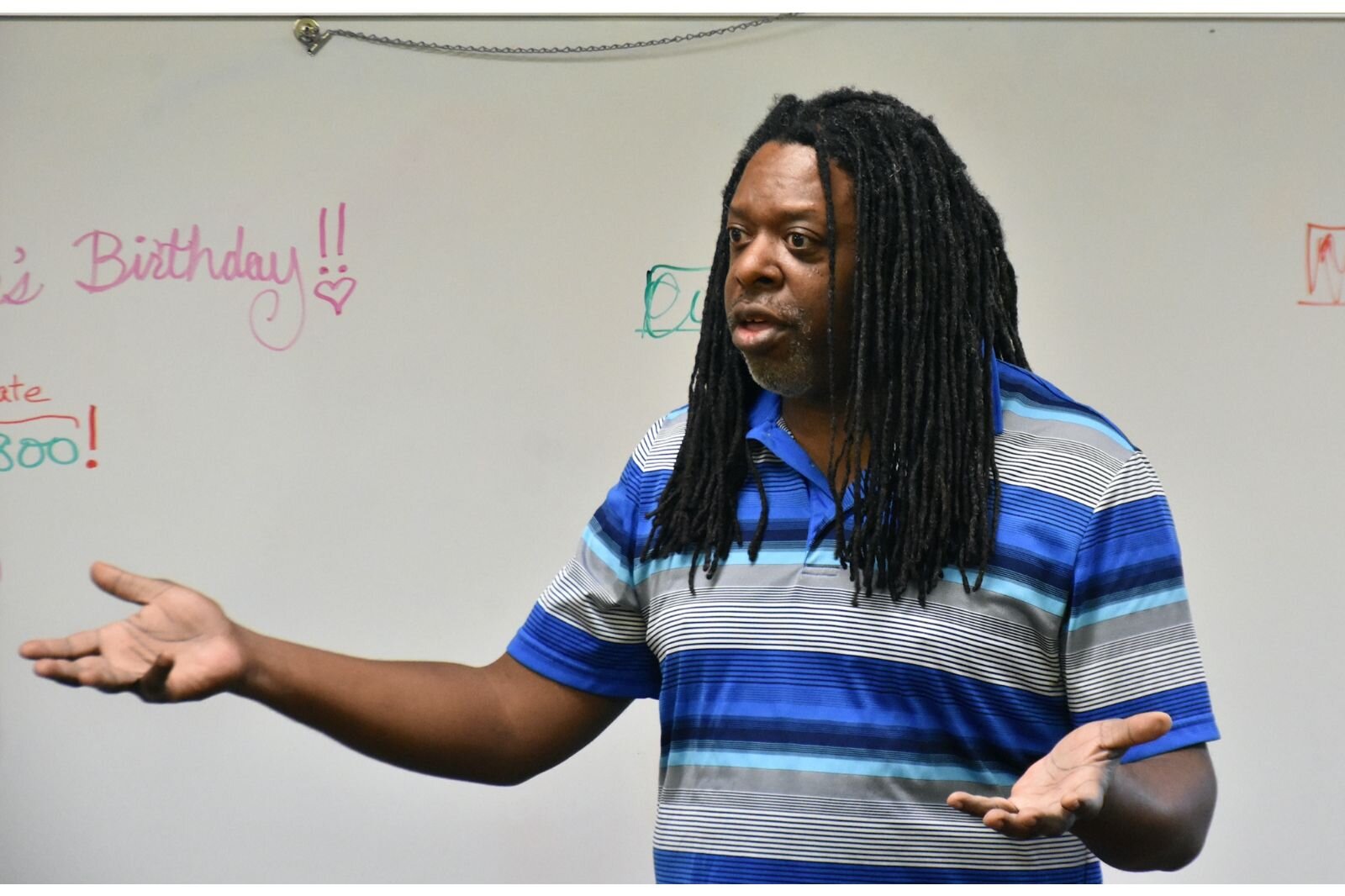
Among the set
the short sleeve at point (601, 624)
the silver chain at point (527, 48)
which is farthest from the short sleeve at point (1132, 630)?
the silver chain at point (527, 48)

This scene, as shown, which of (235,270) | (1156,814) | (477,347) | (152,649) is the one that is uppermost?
(235,270)

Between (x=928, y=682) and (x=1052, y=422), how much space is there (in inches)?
9.3

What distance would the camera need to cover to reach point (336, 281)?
1957mm

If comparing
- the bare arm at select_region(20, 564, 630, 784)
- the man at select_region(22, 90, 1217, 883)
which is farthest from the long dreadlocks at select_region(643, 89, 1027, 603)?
the bare arm at select_region(20, 564, 630, 784)

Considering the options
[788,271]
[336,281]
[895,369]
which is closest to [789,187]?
[788,271]

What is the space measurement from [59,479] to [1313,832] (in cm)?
175

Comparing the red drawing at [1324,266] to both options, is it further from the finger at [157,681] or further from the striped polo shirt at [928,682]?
the finger at [157,681]

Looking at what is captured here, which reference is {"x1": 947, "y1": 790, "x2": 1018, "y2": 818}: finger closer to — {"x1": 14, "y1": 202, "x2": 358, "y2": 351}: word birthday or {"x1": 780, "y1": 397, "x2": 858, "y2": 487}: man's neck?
{"x1": 780, "y1": 397, "x2": 858, "y2": 487}: man's neck

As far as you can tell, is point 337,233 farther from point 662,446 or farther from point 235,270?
point 662,446

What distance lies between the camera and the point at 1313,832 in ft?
6.13

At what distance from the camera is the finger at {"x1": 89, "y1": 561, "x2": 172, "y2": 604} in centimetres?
100

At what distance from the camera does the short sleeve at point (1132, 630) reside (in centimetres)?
102

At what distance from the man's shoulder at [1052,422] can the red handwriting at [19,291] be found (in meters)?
1.41

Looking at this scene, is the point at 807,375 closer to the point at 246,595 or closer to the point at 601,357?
the point at 601,357
